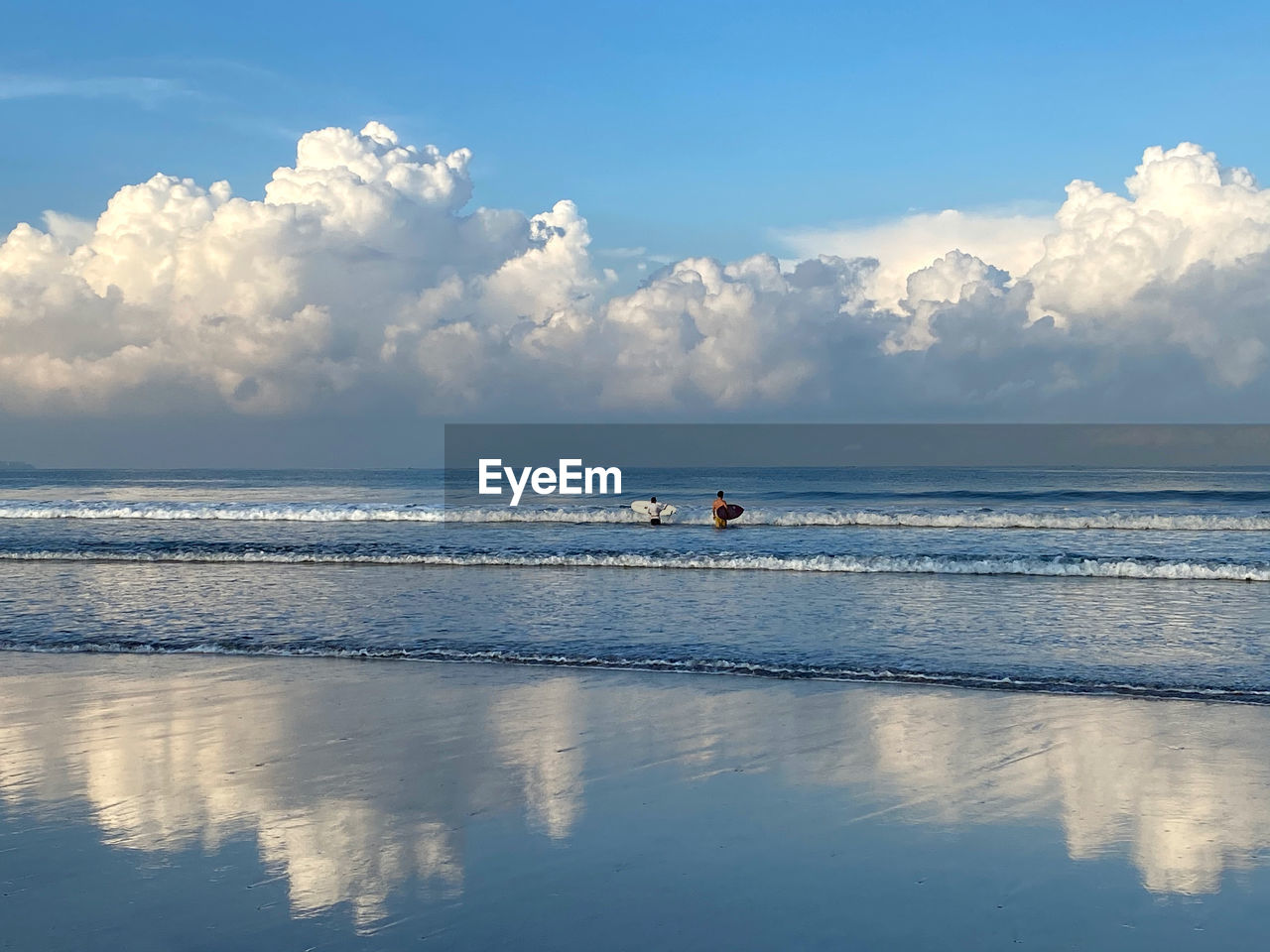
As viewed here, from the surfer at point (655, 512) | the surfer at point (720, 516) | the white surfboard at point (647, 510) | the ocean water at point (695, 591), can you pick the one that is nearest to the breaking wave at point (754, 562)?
the ocean water at point (695, 591)

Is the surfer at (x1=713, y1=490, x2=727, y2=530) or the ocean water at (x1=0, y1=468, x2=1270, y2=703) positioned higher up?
the surfer at (x1=713, y1=490, x2=727, y2=530)

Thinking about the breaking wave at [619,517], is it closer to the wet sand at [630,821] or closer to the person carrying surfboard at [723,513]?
the person carrying surfboard at [723,513]

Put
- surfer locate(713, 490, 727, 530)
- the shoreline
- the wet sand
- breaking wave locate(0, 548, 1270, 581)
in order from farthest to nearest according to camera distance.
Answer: surfer locate(713, 490, 727, 530) → breaking wave locate(0, 548, 1270, 581) → the shoreline → the wet sand

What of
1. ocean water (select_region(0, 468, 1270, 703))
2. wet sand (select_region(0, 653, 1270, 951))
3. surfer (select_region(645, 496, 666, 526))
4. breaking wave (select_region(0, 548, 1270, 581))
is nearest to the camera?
wet sand (select_region(0, 653, 1270, 951))

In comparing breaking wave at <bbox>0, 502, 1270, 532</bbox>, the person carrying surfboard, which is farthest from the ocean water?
the person carrying surfboard

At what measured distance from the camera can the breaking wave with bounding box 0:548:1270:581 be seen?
21.0 meters

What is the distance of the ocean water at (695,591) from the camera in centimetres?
1163

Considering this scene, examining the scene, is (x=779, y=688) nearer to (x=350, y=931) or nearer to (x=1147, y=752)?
(x=1147, y=752)

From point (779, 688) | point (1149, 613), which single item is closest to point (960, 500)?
point (1149, 613)

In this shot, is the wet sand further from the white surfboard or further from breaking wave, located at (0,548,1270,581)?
the white surfboard

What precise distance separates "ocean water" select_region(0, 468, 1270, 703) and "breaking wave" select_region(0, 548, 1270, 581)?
0.08 meters

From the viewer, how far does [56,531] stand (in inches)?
1337

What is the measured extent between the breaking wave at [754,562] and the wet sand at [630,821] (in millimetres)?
12657

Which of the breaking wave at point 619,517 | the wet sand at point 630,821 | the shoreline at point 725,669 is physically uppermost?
the breaking wave at point 619,517
